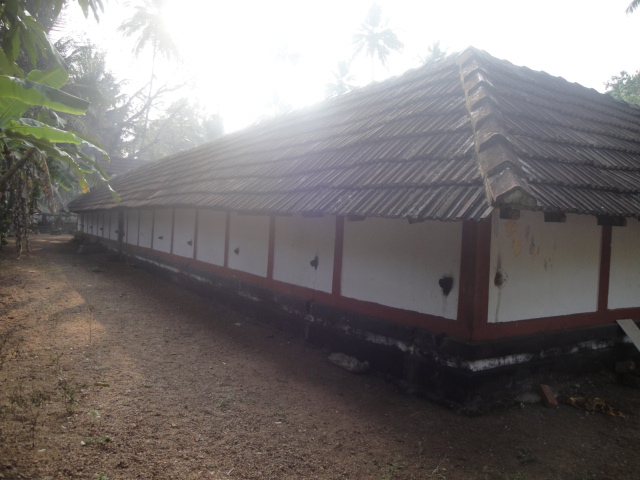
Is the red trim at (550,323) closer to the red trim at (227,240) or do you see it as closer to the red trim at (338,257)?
the red trim at (338,257)

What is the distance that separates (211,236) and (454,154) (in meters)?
6.55

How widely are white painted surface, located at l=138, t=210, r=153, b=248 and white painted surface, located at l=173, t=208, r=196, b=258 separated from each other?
2.48 meters

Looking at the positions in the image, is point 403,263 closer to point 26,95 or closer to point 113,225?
point 26,95

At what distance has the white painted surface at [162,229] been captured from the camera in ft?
39.5

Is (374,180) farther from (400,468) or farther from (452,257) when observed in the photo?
(400,468)

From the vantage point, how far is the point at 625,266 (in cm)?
562

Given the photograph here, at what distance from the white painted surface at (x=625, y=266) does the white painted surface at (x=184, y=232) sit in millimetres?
8731

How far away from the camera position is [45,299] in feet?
28.4

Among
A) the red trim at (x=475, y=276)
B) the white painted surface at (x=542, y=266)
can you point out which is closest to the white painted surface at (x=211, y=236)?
the red trim at (x=475, y=276)

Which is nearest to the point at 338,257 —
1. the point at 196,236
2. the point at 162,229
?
the point at 196,236

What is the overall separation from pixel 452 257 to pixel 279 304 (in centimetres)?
355

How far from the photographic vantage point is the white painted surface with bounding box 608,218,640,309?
5477 mm

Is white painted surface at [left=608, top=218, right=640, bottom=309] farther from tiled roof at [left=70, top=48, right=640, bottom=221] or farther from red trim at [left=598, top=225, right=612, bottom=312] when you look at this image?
tiled roof at [left=70, top=48, right=640, bottom=221]

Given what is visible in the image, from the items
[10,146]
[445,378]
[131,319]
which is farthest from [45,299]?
[445,378]
